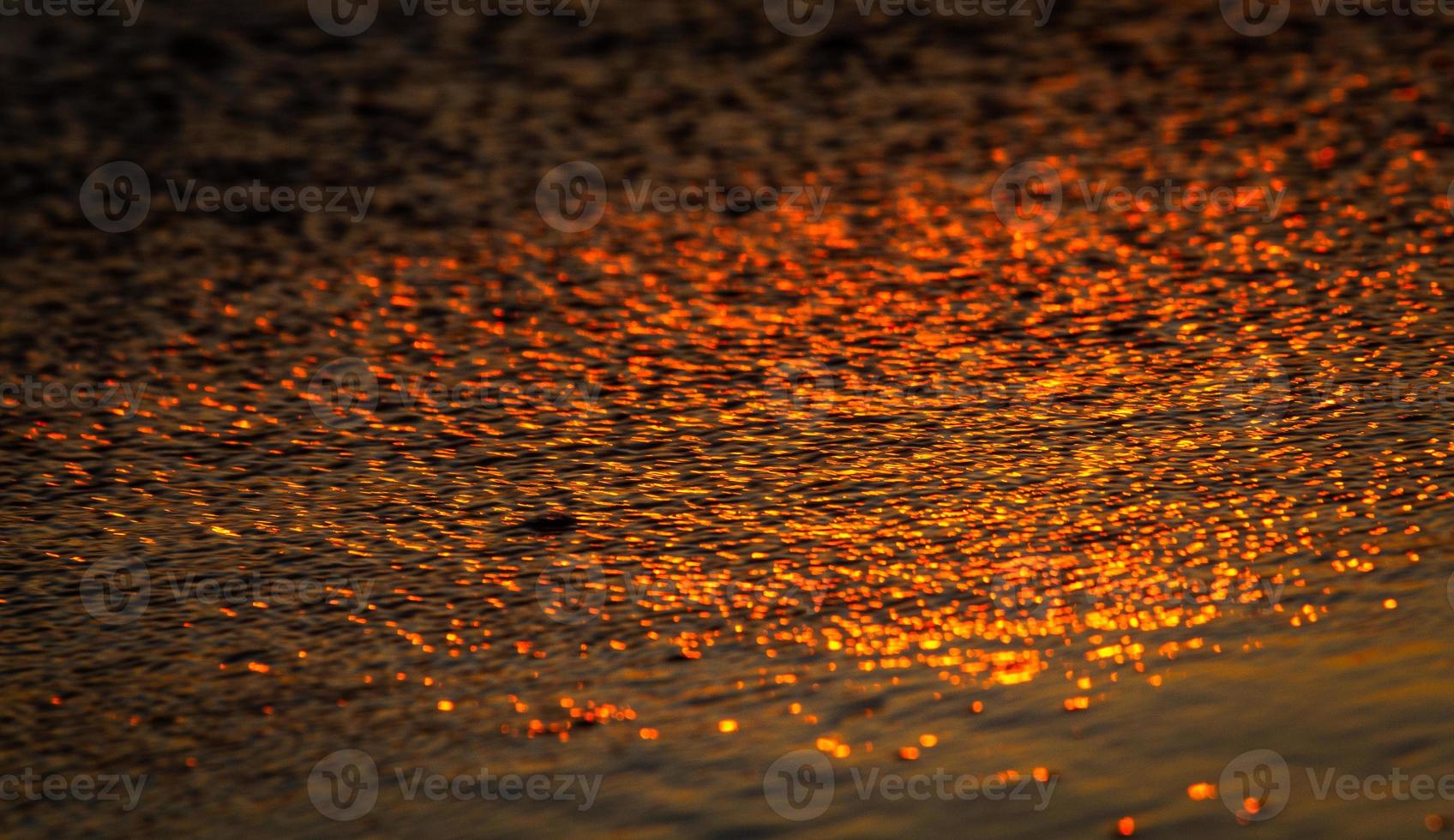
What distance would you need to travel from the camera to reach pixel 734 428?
1.96 meters

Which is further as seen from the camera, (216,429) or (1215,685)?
(216,429)

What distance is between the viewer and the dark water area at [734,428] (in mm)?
1425

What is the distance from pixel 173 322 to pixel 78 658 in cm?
66

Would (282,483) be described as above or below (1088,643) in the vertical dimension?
above

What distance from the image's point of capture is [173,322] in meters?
2.19

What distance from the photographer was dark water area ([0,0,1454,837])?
4.67ft

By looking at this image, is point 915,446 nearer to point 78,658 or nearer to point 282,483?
point 282,483

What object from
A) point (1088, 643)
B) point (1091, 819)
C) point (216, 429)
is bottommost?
point (1091, 819)

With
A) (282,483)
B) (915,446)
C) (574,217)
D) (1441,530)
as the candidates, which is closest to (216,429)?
(282,483)

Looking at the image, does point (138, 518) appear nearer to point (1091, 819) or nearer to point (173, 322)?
point (173, 322)

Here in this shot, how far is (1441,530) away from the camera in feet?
5.46

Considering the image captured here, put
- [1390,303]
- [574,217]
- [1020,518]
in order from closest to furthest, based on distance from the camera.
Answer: [1020,518], [1390,303], [574,217]

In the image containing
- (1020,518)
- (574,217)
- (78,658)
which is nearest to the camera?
(78,658)

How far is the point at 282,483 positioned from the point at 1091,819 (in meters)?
1.05
